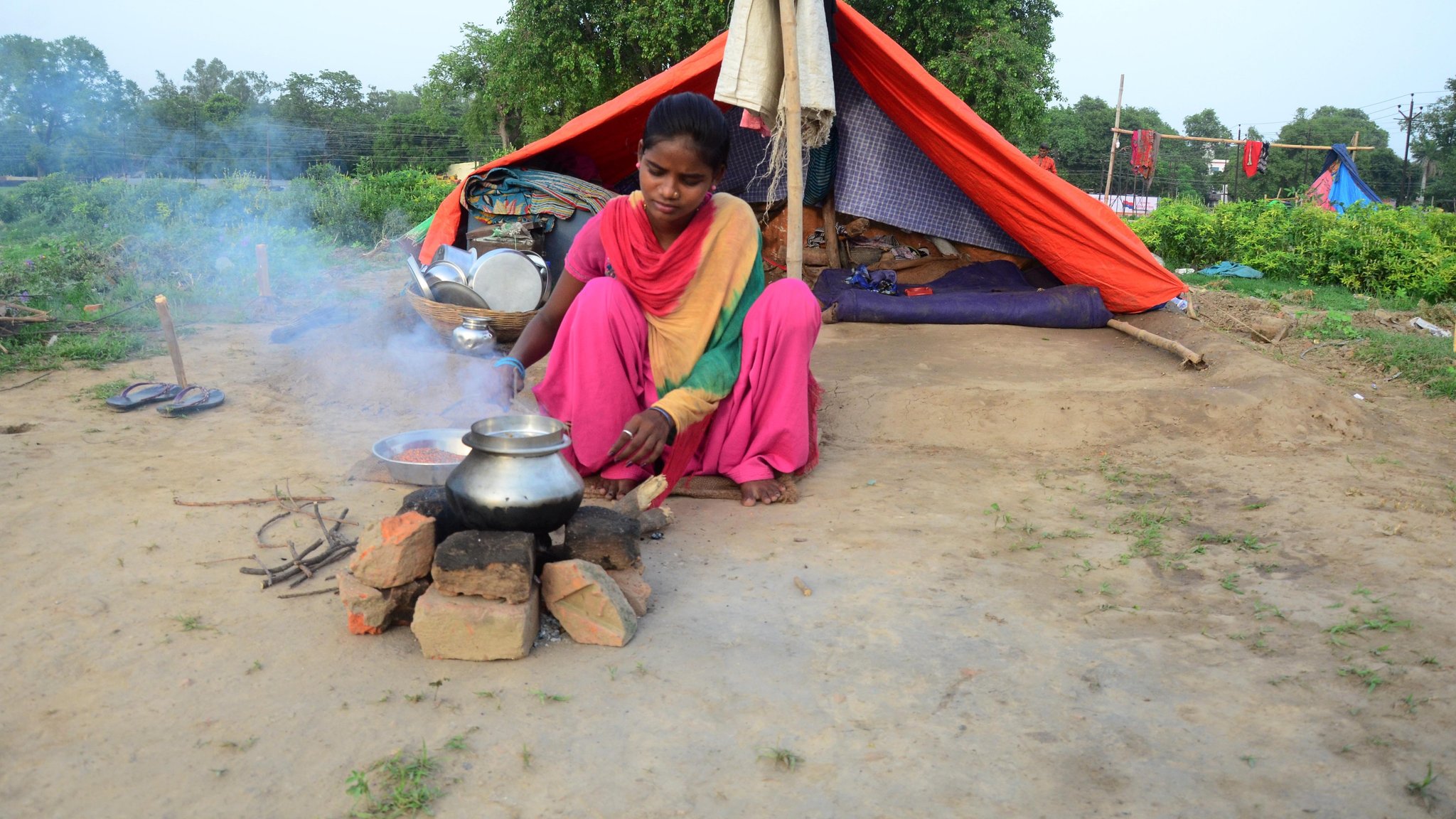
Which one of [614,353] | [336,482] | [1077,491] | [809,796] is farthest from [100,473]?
[1077,491]

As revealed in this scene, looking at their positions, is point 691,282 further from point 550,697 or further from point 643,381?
point 550,697

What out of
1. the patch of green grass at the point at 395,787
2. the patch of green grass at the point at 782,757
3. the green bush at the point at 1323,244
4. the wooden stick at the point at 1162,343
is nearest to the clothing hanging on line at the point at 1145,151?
the green bush at the point at 1323,244

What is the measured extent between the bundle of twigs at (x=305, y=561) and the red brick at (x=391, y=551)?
1.29ft

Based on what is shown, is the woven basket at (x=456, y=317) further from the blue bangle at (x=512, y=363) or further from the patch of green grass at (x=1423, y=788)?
the patch of green grass at (x=1423, y=788)

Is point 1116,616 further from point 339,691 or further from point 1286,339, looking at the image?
point 1286,339

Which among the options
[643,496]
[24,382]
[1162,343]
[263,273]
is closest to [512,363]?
[643,496]

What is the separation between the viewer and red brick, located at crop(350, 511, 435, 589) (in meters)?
2.11

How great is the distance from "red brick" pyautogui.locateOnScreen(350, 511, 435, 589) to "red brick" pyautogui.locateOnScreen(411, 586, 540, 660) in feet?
0.35

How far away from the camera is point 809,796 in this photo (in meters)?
1.60

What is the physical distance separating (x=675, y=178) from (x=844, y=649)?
4.96ft

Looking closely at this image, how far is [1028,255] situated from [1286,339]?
174cm

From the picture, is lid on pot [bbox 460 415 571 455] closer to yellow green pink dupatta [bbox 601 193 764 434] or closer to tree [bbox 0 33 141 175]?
yellow green pink dupatta [bbox 601 193 764 434]

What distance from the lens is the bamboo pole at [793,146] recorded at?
495cm

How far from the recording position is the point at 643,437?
9.03 feet
